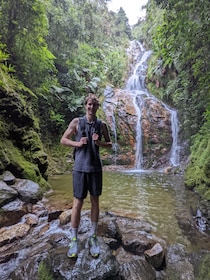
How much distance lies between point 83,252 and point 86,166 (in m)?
0.94

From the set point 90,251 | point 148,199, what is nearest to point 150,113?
point 148,199

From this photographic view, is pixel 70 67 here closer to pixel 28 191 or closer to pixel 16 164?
pixel 16 164

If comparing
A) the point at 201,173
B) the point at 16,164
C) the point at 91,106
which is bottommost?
the point at 201,173

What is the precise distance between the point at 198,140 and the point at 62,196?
19.7 feet

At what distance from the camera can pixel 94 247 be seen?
94.0 inches

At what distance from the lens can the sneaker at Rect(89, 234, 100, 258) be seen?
231cm

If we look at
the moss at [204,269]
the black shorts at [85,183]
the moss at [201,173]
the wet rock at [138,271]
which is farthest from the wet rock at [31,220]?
the moss at [201,173]

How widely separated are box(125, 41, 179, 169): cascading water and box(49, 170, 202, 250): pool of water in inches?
216

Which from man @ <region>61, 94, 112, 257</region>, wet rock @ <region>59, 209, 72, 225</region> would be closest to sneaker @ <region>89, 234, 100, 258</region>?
man @ <region>61, 94, 112, 257</region>

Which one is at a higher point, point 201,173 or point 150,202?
point 201,173

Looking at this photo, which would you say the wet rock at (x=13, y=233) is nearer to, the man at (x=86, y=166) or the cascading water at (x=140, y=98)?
the man at (x=86, y=166)

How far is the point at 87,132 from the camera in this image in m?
2.54

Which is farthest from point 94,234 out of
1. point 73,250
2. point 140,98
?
point 140,98

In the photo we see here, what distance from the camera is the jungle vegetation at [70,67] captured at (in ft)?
17.7
